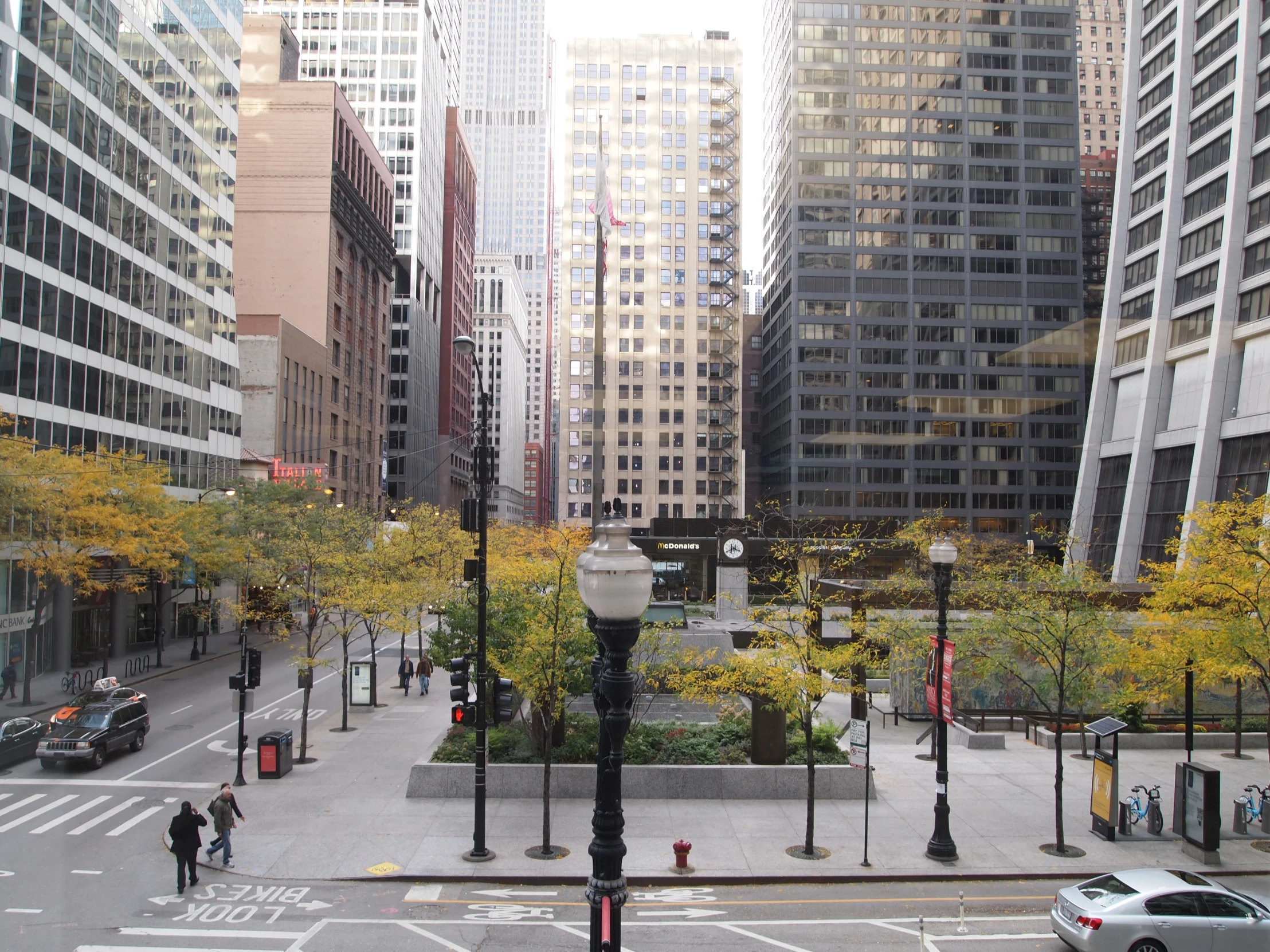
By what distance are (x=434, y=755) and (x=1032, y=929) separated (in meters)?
14.0

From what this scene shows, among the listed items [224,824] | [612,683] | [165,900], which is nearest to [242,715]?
[224,824]

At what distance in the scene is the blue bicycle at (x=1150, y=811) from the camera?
19.1 m

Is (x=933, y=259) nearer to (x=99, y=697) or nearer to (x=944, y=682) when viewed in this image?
(x=944, y=682)

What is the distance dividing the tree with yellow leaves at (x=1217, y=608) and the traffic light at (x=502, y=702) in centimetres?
1418

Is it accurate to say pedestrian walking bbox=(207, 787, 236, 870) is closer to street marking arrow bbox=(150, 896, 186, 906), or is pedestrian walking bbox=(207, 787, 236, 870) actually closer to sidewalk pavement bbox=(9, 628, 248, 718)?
street marking arrow bbox=(150, 896, 186, 906)

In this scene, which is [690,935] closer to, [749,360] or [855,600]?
[855,600]

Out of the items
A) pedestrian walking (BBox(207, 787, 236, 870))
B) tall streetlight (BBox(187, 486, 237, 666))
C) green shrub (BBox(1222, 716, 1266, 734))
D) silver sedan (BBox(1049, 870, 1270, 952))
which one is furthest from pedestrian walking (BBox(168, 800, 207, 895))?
tall streetlight (BBox(187, 486, 237, 666))

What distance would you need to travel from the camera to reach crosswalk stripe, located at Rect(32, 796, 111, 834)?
18.7 metres

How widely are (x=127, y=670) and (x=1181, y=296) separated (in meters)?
73.6

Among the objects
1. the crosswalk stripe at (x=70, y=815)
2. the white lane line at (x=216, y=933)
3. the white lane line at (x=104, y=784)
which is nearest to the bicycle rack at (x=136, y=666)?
the white lane line at (x=104, y=784)

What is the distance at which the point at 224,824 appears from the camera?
642 inches

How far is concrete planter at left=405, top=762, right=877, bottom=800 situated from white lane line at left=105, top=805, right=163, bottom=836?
18.9ft

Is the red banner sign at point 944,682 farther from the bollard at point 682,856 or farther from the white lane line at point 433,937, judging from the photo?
the white lane line at point 433,937

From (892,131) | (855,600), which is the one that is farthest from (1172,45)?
(855,600)
